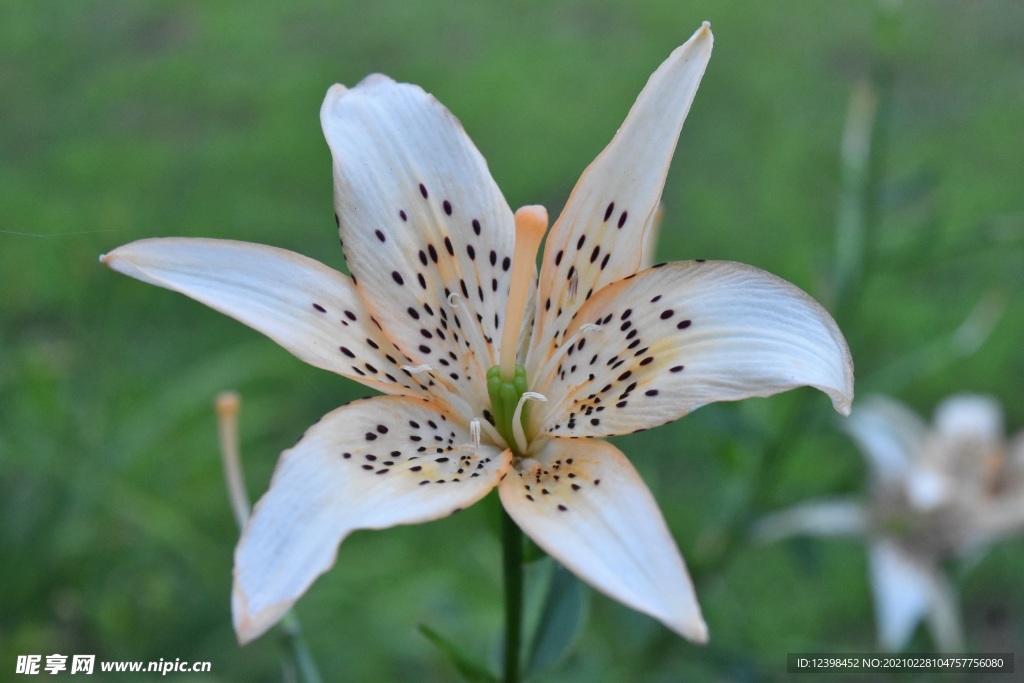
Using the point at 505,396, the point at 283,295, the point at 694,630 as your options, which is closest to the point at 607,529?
the point at 694,630

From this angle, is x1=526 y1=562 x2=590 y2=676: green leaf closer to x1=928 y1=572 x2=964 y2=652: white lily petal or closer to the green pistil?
the green pistil

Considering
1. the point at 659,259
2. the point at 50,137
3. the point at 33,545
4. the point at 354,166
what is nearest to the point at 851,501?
the point at 659,259

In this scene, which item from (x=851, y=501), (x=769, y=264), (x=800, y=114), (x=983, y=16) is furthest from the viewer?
(x=983, y=16)

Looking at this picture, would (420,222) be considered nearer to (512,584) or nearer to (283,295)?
(283,295)

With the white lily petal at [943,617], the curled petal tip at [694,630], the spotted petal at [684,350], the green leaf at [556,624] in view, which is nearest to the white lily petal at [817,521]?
the white lily petal at [943,617]

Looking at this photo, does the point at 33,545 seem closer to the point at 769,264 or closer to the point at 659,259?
the point at 659,259

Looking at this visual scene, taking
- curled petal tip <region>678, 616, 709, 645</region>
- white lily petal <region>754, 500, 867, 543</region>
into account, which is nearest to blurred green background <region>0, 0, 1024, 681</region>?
white lily petal <region>754, 500, 867, 543</region>
